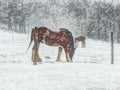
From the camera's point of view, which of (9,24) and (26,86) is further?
(9,24)

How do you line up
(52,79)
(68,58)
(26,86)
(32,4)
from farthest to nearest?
(32,4) < (68,58) < (52,79) < (26,86)

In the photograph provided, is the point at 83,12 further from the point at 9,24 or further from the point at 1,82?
the point at 1,82

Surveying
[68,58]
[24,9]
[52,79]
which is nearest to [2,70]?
[52,79]

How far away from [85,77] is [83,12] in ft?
367

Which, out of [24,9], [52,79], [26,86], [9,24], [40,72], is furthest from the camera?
[24,9]

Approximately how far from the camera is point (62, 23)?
133 m

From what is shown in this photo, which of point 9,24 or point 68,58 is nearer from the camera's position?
point 68,58

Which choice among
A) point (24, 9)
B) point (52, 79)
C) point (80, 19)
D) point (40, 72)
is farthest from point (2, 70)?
point (24, 9)

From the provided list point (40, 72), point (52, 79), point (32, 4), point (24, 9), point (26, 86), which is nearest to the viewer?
point (26, 86)

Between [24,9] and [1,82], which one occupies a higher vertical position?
[24,9]

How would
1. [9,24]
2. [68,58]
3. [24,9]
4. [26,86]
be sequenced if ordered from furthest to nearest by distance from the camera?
[24,9] → [9,24] → [68,58] → [26,86]

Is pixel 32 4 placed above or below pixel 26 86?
above

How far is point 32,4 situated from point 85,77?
423ft

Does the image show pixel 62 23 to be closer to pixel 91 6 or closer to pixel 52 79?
pixel 91 6
